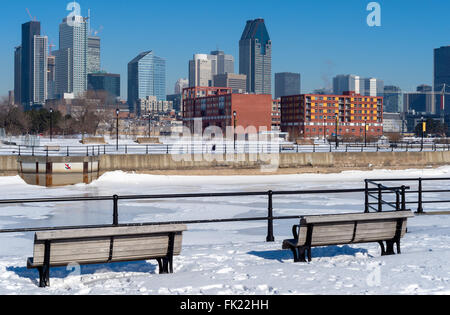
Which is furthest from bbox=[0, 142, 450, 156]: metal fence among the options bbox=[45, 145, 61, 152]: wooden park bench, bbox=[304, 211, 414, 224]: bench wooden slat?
bbox=[304, 211, 414, 224]: bench wooden slat

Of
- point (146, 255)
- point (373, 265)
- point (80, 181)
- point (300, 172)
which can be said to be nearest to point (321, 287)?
Result: point (373, 265)

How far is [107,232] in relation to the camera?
7676mm

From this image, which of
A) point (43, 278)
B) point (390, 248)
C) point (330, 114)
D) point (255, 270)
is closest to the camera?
point (43, 278)

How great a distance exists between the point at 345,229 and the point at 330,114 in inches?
6943

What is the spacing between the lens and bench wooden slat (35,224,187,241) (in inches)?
290

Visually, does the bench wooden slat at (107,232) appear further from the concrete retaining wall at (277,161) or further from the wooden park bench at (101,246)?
the concrete retaining wall at (277,161)

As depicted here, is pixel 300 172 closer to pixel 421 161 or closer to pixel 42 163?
pixel 421 161

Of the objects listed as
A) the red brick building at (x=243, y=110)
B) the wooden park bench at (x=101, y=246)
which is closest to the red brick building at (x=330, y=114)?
the red brick building at (x=243, y=110)

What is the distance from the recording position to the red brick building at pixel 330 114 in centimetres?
17788

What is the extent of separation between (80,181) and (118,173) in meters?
2.90

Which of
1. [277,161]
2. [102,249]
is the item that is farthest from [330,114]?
[102,249]

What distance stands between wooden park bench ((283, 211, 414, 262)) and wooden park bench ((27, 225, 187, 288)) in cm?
203

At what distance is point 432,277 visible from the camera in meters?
7.84

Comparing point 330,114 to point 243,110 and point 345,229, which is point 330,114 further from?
point 345,229
